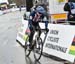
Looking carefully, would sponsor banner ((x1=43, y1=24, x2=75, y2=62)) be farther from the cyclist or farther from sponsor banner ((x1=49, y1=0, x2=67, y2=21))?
sponsor banner ((x1=49, y1=0, x2=67, y2=21))

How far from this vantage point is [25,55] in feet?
44.7

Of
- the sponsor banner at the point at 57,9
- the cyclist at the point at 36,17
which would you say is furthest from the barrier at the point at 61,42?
the sponsor banner at the point at 57,9

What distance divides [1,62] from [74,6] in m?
3.53

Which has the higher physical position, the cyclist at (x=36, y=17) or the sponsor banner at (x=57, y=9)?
the cyclist at (x=36, y=17)

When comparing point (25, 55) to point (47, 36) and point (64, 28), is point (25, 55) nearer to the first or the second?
point (47, 36)

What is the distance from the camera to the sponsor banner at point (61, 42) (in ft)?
37.1

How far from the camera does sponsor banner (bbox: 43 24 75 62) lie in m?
11.3

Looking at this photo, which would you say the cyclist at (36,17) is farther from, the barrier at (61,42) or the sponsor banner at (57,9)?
the sponsor banner at (57,9)

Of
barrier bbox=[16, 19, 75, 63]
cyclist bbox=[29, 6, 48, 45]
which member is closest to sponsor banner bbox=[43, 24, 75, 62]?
barrier bbox=[16, 19, 75, 63]

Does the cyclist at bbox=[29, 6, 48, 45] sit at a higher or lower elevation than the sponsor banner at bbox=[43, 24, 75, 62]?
higher

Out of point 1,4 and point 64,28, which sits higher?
point 64,28

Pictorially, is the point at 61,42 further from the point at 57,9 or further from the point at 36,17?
the point at 57,9

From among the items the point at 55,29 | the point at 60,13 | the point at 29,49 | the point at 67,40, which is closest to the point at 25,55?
the point at 29,49

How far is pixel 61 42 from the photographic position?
40.0ft
